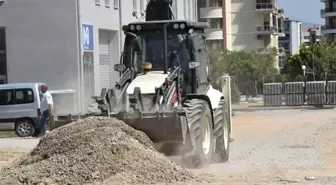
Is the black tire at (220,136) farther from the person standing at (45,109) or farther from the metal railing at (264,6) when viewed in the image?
the metal railing at (264,6)

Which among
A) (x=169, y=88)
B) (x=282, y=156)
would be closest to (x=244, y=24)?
(x=282, y=156)

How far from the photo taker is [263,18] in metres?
103

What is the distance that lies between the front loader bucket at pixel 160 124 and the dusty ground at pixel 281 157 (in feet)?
2.74

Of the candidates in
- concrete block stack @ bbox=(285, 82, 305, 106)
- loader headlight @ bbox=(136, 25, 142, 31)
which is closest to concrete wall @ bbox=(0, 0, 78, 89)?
concrete block stack @ bbox=(285, 82, 305, 106)

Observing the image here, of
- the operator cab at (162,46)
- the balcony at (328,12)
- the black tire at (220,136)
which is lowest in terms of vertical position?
the black tire at (220,136)

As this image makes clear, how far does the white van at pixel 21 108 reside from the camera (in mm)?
27453

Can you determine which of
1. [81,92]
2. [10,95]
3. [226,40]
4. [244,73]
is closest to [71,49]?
[81,92]

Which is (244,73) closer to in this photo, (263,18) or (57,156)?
(263,18)

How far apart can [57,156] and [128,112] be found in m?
2.09

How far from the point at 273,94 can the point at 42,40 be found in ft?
57.3

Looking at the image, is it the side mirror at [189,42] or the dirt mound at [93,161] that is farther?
the side mirror at [189,42]

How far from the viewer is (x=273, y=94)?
50.8 meters

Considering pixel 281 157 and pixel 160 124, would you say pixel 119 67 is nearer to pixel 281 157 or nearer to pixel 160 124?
pixel 160 124

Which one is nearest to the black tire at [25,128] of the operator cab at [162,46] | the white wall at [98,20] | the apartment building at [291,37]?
the operator cab at [162,46]
